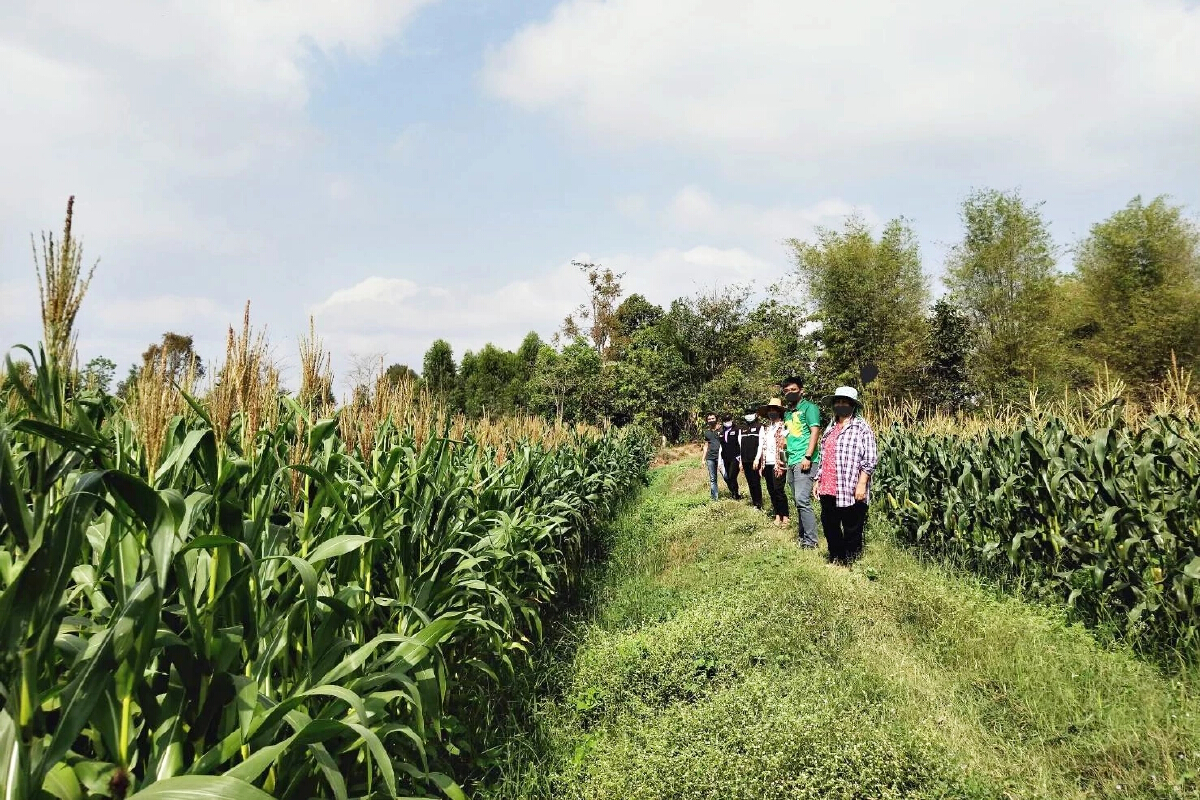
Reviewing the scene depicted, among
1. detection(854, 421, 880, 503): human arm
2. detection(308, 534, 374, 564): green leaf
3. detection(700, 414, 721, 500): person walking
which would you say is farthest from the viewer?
detection(700, 414, 721, 500): person walking

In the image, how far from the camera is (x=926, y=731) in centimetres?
317

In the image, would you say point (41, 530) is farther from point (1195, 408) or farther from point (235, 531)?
point (1195, 408)

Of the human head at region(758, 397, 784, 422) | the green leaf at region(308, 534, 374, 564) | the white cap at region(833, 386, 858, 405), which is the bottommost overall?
the green leaf at region(308, 534, 374, 564)

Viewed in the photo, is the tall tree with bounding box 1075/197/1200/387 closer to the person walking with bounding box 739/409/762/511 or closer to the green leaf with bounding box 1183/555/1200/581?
the person walking with bounding box 739/409/762/511

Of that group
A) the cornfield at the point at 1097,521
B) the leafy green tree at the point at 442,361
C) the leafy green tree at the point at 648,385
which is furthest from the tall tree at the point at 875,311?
the leafy green tree at the point at 442,361

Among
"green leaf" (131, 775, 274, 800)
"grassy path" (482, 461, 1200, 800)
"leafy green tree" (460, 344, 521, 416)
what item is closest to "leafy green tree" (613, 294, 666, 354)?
"leafy green tree" (460, 344, 521, 416)

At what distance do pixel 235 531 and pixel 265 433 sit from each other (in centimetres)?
86

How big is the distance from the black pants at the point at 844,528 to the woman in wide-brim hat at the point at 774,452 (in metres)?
2.02

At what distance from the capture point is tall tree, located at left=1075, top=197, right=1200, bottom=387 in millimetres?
22219

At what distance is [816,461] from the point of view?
8.10 m

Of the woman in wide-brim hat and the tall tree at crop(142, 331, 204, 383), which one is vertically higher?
the tall tree at crop(142, 331, 204, 383)

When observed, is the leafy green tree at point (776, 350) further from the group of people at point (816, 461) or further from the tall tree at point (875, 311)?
the group of people at point (816, 461)

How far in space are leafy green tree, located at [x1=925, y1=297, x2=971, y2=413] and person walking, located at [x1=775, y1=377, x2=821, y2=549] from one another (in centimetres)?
2138

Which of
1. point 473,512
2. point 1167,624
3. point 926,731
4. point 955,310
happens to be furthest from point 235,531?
point 955,310
